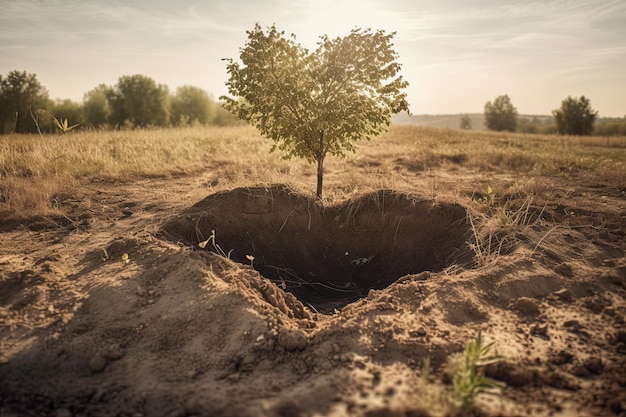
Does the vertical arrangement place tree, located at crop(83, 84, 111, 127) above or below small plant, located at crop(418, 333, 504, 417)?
above

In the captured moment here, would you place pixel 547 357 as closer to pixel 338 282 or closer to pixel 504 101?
pixel 338 282

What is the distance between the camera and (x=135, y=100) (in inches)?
1581

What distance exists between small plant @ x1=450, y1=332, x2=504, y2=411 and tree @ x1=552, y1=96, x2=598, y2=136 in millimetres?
50803

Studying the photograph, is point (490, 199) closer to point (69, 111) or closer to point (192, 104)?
point (69, 111)

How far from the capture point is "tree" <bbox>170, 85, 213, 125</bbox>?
48750 mm

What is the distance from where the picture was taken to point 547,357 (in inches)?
112

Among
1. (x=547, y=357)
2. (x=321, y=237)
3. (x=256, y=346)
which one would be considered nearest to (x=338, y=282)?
(x=321, y=237)

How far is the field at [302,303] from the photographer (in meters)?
2.53

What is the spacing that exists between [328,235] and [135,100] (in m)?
40.8

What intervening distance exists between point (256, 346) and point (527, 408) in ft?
6.12

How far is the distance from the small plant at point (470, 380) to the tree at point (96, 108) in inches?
1792

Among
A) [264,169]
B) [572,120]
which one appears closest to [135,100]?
[264,169]

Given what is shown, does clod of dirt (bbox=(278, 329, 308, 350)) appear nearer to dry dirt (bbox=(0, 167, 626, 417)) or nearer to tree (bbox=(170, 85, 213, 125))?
dry dirt (bbox=(0, 167, 626, 417))

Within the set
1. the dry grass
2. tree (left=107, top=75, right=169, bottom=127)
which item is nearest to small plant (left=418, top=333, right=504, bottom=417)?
the dry grass
